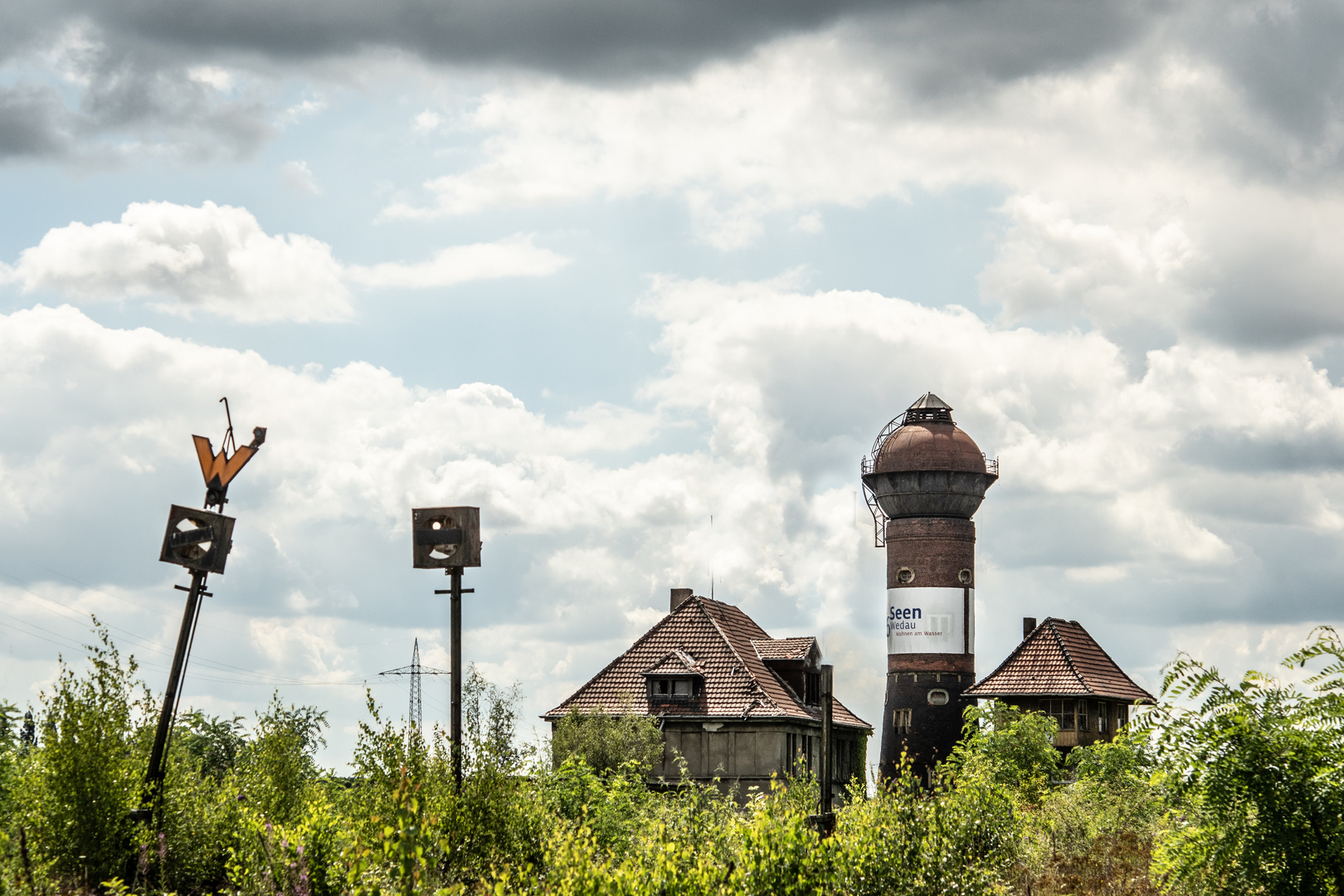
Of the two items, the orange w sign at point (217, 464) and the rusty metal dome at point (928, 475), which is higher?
the rusty metal dome at point (928, 475)

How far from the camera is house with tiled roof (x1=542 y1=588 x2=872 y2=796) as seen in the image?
4725 centimetres

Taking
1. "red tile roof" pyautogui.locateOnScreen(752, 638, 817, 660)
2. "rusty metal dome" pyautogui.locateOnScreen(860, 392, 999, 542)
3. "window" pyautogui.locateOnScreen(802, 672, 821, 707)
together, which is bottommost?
"window" pyautogui.locateOnScreen(802, 672, 821, 707)

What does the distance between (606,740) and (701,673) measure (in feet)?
17.3

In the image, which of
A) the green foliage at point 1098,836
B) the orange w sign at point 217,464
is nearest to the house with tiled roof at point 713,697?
the green foliage at point 1098,836

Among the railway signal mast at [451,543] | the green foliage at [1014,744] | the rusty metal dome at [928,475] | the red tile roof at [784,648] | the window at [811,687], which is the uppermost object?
the rusty metal dome at [928,475]

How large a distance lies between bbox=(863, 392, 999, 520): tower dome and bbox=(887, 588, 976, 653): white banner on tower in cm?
391

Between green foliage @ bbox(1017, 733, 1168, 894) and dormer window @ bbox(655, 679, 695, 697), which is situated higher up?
Answer: dormer window @ bbox(655, 679, 695, 697)

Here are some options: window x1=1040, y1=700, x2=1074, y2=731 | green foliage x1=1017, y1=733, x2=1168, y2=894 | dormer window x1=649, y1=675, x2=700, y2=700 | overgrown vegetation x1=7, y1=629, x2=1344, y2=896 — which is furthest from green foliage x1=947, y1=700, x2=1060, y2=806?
overgrown vegetation x1=7, y1=629, x2=1344, y2=896

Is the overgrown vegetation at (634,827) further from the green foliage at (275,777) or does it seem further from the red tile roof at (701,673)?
the red tile roof at (701,673)

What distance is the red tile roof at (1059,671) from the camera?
57.9 meters

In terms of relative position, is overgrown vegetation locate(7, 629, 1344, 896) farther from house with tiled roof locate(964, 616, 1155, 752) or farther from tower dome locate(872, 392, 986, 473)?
tower dome locate(872, 392, 986, 473)

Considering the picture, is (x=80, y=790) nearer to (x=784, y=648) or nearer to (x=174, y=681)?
(x=174, y=681)

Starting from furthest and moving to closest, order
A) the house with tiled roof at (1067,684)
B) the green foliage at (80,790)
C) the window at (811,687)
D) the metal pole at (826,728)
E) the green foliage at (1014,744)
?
1. the house with tiled roof at (1067,684)
2. the window at (811,687)
3. the green foliage at (1014,744)
4. the metal pole at (826,728)
5. the green foliage at (80,790)

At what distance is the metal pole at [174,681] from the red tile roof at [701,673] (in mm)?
28435
